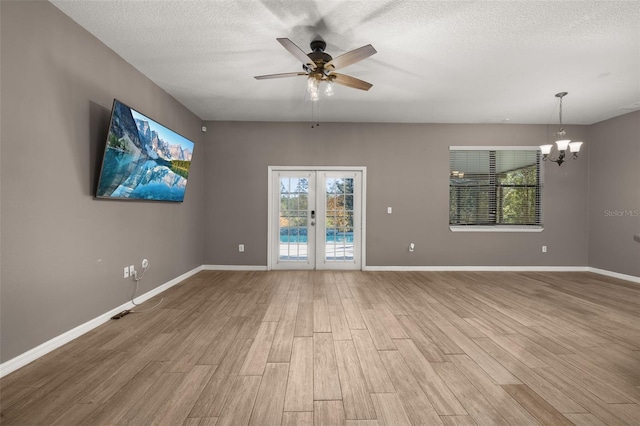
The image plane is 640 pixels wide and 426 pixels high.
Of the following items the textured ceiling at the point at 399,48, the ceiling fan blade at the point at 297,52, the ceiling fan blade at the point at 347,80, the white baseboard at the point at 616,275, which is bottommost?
the white baseboard at the point at 616,275

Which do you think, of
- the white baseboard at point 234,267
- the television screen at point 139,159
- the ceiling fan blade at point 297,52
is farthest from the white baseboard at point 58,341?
the ceiling fan blade at point 297,52

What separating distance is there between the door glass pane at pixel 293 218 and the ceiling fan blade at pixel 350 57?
2941mm

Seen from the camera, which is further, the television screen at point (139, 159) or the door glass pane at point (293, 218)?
the door glass pane at point (293, 218)

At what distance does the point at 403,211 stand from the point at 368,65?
2.92 meters

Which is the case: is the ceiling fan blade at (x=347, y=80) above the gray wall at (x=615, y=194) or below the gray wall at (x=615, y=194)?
above

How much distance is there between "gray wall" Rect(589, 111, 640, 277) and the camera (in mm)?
4648

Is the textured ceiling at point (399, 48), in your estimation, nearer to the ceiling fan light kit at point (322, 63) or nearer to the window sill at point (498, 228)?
the ceiling fan light kit at point (322, 63)

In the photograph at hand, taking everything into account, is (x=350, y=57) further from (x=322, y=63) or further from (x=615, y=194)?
(x=615, y=194)

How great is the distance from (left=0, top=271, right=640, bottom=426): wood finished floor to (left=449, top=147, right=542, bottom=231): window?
199 centimetres

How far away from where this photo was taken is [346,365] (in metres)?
2.09

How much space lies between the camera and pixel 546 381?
6.27 ft

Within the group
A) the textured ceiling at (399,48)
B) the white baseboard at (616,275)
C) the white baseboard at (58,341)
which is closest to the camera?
the white baseboard at (58,341)

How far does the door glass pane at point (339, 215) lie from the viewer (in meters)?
5.42

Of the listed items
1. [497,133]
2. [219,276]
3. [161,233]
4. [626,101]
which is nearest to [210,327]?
[161,233]
